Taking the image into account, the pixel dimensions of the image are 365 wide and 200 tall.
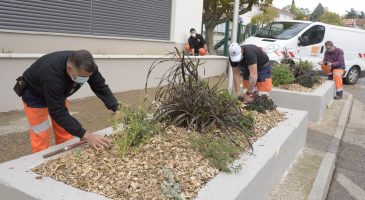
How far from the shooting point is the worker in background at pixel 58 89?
3.27 m

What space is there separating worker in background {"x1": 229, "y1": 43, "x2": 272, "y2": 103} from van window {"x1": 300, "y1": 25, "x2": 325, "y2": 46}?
6.86 meters

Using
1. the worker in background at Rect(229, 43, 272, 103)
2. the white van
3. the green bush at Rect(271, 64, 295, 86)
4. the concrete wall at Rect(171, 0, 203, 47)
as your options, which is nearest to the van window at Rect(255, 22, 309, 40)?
the white van

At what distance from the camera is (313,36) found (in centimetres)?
1384

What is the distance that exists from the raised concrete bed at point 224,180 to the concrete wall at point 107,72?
3925mm

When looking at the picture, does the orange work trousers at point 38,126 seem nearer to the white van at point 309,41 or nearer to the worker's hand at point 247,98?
the worker's hand at point 247,98

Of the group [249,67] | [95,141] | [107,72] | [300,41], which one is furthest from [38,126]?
[300,41]

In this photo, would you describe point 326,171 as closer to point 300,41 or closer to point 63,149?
point 63,149

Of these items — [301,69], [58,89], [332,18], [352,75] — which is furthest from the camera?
[332,18]

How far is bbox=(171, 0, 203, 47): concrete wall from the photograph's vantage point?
1298cm

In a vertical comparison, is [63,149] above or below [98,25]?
below

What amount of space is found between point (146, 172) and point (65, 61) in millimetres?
1301

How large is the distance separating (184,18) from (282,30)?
11.9ft

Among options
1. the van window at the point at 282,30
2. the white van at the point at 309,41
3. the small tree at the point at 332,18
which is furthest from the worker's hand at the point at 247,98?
the small tree at the point at 332,18

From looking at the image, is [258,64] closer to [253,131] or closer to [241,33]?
[253,131]
